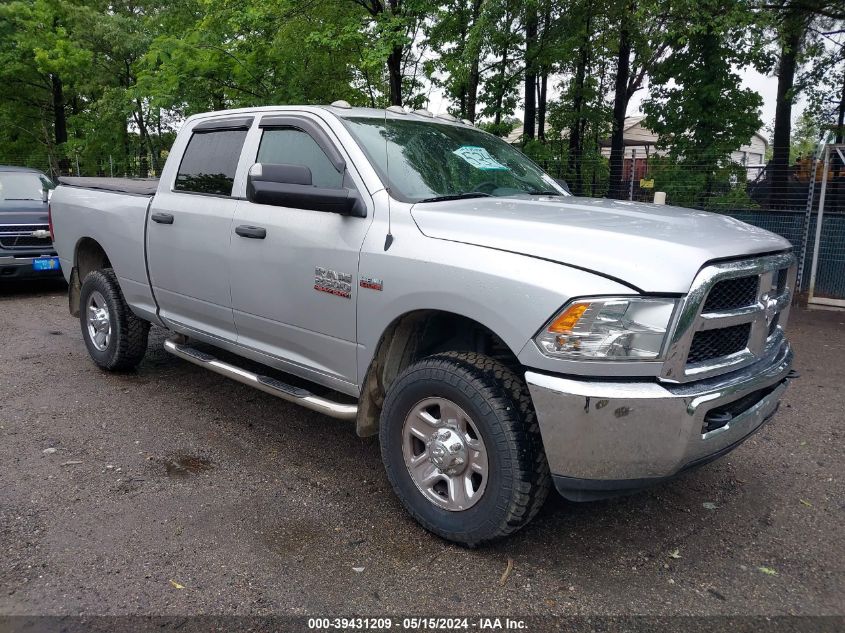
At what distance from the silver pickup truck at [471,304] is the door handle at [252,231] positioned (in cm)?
1

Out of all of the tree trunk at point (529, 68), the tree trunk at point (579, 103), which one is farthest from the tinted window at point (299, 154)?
the tree trunk at point (579, 103)

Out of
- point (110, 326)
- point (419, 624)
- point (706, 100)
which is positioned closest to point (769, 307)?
point (419, 624)

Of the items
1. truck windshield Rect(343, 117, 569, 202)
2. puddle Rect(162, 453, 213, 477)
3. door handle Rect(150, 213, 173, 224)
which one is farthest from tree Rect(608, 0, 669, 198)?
puddle Rect(162, 453, 213, 477)

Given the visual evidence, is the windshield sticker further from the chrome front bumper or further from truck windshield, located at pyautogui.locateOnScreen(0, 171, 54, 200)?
truck windshield, located at pyautogui.locateOnScreen(0, 171, 54, 200)

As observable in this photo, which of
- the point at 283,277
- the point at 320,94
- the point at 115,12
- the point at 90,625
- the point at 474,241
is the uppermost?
the point at 115,12

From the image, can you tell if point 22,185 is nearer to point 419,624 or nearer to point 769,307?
point 419,624

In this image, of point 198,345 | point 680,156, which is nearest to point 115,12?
point 680,156

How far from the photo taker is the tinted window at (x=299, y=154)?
153 inches

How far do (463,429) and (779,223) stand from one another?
8591 millimetres

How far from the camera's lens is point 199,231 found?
14.9 ft

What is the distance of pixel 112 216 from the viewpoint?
17.8 feet

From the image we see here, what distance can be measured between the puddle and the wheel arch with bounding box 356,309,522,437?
3.64ft

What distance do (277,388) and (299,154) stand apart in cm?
136

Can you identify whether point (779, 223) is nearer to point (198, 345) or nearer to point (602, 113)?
point (198, 345)
